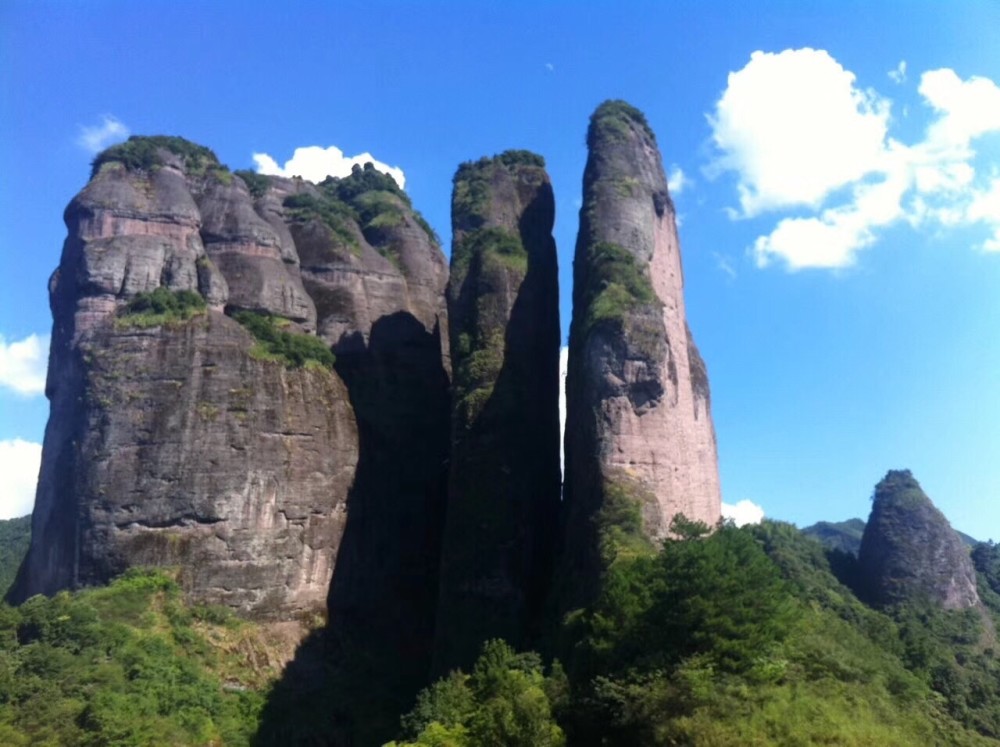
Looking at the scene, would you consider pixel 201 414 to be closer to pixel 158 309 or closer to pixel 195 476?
pixel 195 476

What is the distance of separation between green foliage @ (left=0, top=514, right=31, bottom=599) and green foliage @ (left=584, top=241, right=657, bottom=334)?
1748 inches

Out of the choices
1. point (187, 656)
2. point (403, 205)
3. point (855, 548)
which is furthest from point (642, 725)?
point (855, 548)

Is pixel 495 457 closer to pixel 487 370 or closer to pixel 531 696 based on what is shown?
pixel 487 370

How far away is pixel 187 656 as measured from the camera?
31.3 m

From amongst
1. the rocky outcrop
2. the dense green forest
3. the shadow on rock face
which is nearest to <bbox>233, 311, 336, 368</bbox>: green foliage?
the shadow on rock face

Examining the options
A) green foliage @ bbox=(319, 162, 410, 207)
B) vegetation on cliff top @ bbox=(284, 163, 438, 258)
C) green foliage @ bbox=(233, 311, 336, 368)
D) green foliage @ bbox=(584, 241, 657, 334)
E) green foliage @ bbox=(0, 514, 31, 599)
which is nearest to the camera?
green foliage @ bbox=(584, 241, 657, 334)

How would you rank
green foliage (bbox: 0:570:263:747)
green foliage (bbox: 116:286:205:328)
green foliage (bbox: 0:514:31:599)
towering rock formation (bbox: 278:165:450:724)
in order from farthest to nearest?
green foliage (bbox: 0:514:31:599)
towering rock formation (bbox: 278:165:450:724)
green foliage (bbox: 116:286:205:328)
green foliage (bbox: 0:570:263:747)

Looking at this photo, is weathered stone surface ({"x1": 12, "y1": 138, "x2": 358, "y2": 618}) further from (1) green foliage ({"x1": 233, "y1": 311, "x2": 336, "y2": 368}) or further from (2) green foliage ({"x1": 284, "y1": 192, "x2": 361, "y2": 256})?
(2) green foliage ({"x1": 284, "y1": 192, "x2": 361, "y2": 256})

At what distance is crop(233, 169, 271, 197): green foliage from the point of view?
4977cm

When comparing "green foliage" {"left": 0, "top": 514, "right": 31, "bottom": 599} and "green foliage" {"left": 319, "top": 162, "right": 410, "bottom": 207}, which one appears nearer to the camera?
"green foliage" {"left": 319, "top": 162, "right": 410, "bottom": 207}

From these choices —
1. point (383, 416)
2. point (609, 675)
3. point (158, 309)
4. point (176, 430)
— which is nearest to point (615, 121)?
point (383, 416)

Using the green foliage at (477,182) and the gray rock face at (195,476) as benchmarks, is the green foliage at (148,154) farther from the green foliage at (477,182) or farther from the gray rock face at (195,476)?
the green foliage at (477,182)

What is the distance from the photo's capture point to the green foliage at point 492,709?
1936 centimetres

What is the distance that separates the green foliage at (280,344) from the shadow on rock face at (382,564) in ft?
8.90
